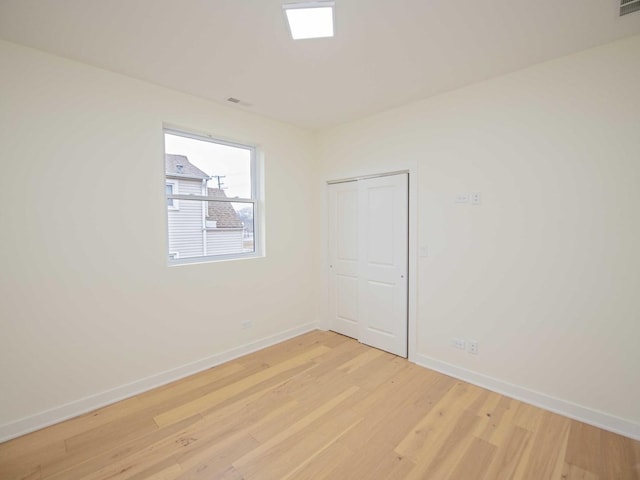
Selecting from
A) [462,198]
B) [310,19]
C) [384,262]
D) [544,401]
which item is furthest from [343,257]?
[310,19]

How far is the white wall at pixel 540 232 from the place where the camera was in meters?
2.10

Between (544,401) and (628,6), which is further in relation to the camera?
(544,401)

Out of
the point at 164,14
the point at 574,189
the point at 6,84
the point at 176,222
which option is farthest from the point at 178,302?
the point at 574,189

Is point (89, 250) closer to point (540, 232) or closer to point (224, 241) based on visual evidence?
point (224, 241)

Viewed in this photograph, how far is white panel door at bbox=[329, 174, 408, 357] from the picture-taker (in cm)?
331

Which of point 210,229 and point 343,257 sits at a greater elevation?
point 210,229

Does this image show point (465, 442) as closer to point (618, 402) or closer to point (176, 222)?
point (618, 402)

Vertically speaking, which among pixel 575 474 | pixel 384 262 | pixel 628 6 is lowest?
pixel 575 474

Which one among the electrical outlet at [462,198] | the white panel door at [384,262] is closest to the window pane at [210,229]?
the white panel door at [384,262]

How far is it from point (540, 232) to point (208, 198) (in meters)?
3.13

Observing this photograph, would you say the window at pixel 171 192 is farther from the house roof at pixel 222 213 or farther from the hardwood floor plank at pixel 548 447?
the hardwood floor plank at pixel 548 447

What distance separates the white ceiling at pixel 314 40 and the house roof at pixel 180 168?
2.15 feet

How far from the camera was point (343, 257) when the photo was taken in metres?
3.96

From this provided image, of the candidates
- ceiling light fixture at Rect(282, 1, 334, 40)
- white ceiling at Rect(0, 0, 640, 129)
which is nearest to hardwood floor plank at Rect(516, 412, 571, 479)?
white ceiling at Rect(0, 0, 640, 129)
